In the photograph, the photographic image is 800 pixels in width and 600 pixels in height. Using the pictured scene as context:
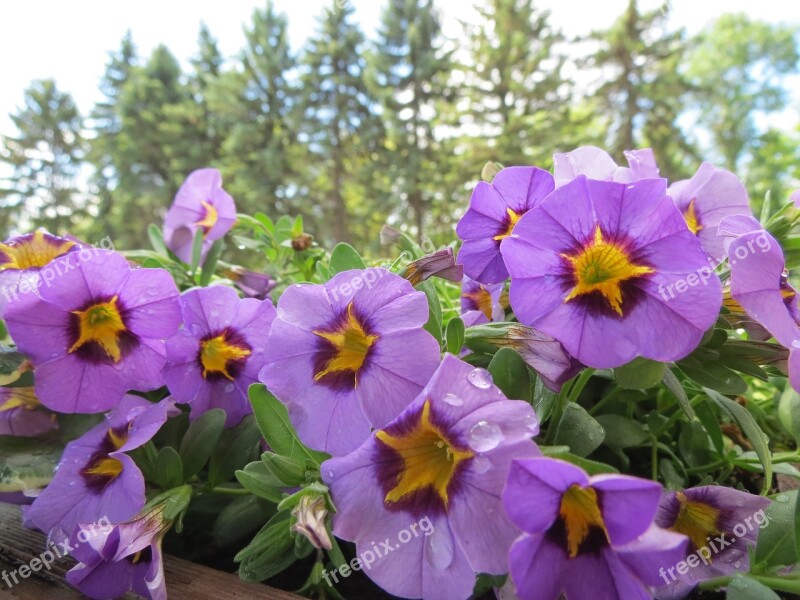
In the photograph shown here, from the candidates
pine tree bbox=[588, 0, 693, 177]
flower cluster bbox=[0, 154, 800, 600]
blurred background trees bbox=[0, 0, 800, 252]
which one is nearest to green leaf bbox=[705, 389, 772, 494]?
flower cluster bbox=[0, 154, 800, 600]

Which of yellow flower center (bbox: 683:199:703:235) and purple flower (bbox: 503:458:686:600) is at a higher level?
yellow flower center (bbox: 683:199:703:235)

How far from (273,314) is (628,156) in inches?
16.5

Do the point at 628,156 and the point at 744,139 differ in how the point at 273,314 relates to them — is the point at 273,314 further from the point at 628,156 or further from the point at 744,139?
the point at 744,139

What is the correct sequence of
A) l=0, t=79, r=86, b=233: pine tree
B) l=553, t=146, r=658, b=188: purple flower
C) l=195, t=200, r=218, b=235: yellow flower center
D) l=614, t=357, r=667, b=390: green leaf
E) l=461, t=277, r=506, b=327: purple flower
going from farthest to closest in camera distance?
1. l=0, t=79, r=86, b=233: pine tree
2. l=195, t=200, r=218, b=235: yellow flower center
3. l=461, t=277, r=506, b=327: purple flower
4. l=553, t=146, r=658, b=188: purple flower
5. l=614, t=357, r=667, b=390: green leaf

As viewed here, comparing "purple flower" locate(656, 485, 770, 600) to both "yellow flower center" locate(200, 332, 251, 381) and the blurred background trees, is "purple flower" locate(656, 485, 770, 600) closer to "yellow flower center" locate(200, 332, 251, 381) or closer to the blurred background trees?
"yellow flower center" locate(200, 332, 251, 381)

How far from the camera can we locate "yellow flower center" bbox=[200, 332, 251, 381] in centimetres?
59

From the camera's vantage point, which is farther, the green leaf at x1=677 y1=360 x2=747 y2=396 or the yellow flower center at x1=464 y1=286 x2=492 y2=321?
the yellow flower center at x1=464 y1=286 x2=492 y2=321

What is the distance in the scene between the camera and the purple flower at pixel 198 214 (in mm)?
818

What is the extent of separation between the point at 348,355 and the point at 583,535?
0.75ft

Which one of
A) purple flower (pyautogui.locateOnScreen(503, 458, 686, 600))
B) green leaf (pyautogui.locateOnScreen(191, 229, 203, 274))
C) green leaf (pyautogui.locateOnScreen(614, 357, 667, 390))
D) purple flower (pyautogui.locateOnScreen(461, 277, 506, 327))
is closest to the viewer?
purple flower (pyautogui.locateOnScreen(503, 458, 686, 600))

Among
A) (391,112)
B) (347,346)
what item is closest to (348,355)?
(347,346)

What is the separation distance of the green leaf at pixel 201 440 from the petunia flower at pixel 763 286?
49cm

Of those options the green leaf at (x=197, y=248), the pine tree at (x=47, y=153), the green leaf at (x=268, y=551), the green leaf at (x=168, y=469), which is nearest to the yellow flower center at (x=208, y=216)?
the green leaf at (x=197, y=248)

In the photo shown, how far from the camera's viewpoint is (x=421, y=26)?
9.60 m
